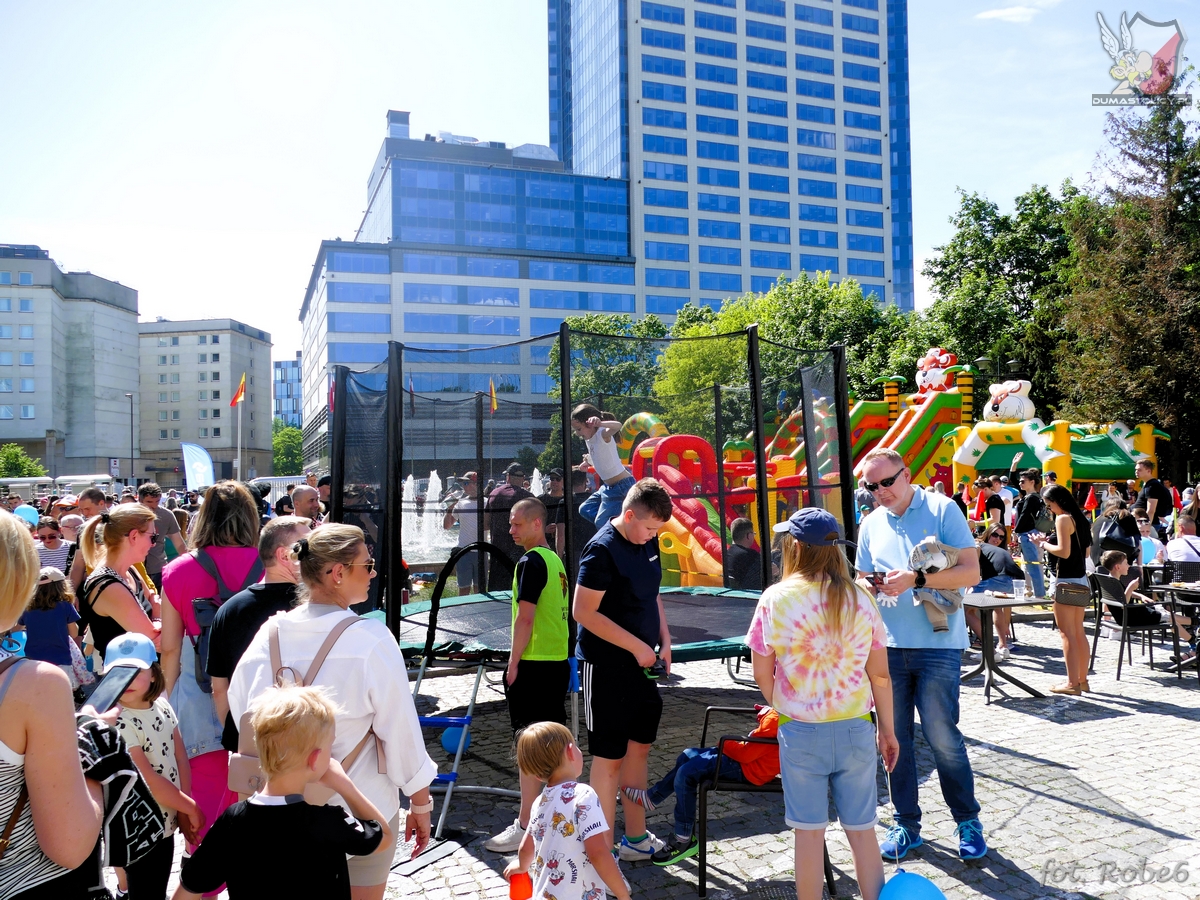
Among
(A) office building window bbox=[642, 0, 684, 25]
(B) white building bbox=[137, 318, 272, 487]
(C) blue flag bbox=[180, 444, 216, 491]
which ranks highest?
(A) office building window bbox=[642, 0, 684, 25]

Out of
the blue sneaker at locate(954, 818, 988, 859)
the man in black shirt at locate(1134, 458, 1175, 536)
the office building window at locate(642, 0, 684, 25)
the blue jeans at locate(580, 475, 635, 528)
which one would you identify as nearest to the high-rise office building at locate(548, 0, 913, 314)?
the office building window at locate(642, 0, 684, 25)

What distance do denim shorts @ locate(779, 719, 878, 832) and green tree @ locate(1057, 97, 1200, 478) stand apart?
25.8 m

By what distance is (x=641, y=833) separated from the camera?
4.21 meters

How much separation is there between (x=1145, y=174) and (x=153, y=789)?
31.8 metres

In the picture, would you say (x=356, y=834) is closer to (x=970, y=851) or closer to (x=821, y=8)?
(x=970, y=851)

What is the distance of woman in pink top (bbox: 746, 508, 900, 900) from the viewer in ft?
10.5

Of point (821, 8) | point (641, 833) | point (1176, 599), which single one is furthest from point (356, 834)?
point (821, 8)

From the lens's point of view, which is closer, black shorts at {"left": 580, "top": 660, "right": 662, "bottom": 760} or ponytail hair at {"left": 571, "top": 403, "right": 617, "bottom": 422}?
black shorts at {"left": 580, "top": 660, "right": 662, "bottom": 760}

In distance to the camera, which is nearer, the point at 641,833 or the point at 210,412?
the point at 641,833

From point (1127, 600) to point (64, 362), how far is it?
9377cm

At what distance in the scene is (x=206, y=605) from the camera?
3.69 meters

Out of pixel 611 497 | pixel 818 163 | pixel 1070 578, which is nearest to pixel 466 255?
pixel 818 163

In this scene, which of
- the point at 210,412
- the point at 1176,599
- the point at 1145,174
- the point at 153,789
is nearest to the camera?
the point at 153,789

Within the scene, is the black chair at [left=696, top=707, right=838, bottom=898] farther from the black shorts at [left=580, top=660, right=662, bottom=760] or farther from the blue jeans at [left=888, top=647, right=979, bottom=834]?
the blue jeans at [left=888, top=647, right=979, bottom=834]
